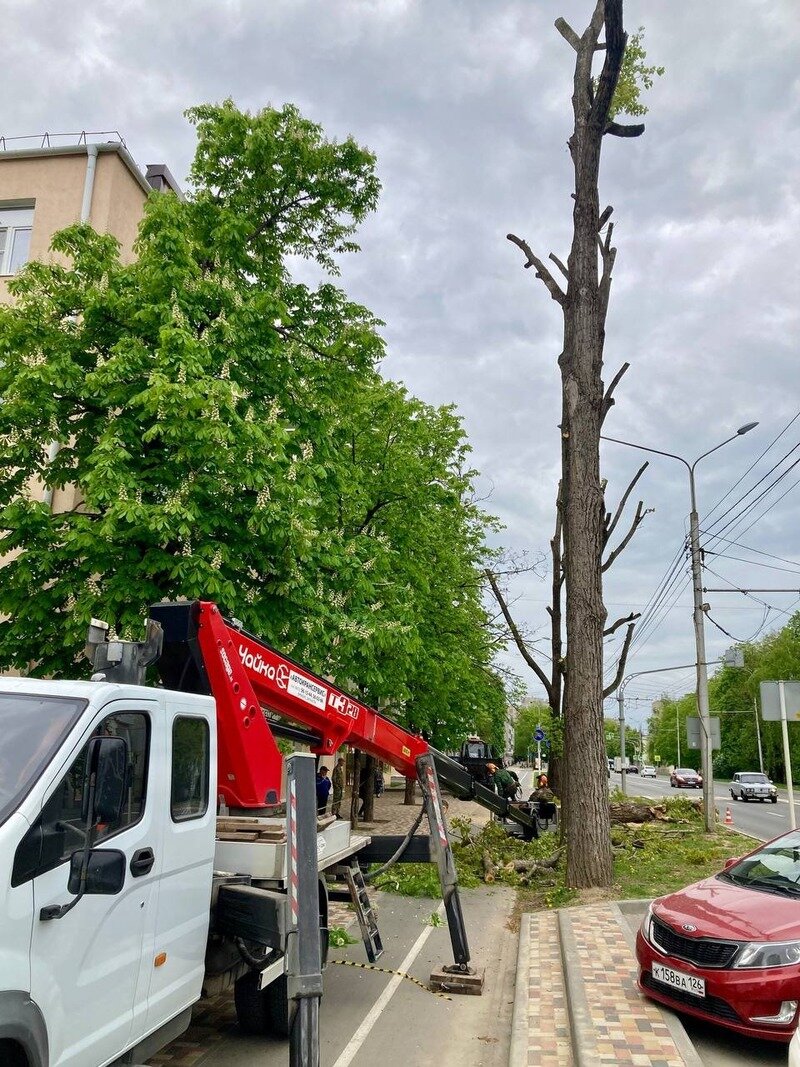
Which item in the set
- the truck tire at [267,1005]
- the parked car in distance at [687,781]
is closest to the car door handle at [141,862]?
the truck tire at [267,1005]

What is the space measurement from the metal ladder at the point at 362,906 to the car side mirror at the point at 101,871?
365cm

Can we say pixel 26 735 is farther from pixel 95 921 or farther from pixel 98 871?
pixel 95 921

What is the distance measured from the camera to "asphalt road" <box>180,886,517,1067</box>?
5789mm

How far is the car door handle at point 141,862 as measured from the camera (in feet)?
13.7

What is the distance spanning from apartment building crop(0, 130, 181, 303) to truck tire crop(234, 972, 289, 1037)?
13588 mm

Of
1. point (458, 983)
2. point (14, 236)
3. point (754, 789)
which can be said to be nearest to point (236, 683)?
point (458, 983)

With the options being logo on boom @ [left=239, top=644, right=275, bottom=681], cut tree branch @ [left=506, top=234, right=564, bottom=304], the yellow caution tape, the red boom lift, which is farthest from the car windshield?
cut tree branch @ [left=506, top=234, right=564, bottom=304]

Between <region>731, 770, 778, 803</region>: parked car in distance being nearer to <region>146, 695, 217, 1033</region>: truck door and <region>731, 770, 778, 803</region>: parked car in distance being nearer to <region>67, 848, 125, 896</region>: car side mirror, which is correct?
<region>146, 695, 217, 1033</region>: truck door

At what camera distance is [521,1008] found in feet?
21.9

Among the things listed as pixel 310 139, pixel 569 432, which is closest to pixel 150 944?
pixel 569 432

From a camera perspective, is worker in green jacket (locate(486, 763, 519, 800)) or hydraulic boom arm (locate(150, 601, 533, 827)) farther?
worker in green jacket (locate(486, 763, 519, 800))

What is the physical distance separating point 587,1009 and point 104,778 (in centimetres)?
435

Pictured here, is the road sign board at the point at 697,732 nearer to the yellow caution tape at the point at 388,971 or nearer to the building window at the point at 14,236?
the yellow caution tape at the point at 388,971

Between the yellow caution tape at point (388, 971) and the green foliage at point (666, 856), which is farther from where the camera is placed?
the green foliage at point (666, 856)
